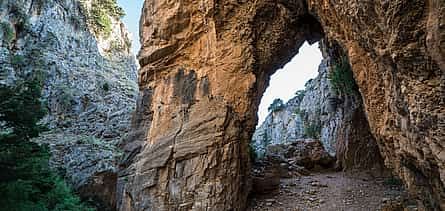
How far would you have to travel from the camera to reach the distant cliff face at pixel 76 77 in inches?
506

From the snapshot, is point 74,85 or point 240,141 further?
point 74,85

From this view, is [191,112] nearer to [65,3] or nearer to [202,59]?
[202,59]

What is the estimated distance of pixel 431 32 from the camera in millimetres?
4051

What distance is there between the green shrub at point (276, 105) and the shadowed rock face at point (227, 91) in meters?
18.7

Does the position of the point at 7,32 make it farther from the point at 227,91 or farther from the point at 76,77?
the point at 227,91

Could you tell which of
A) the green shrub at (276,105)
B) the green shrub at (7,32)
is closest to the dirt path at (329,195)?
the green shrub at (7,32)

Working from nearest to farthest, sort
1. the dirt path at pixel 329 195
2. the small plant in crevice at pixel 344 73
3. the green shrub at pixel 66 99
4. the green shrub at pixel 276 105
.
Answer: the dirt path at pixel 329 195
the small plant in crevice at pixel 344 73
the green shrub at pixel 66 99
the green shrub at pixel 276 105

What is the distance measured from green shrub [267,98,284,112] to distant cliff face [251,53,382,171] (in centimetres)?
27

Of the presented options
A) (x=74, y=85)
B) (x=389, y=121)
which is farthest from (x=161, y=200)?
(x=74, y=85)

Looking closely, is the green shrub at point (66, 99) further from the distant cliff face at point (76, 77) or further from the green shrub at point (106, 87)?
the green shrub at point (106, 87)

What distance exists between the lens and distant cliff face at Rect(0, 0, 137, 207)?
12.9m

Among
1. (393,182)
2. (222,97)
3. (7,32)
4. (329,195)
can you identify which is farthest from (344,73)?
(7,32)

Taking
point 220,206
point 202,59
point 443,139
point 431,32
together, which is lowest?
point 220,206

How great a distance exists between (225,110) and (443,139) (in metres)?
5.77
